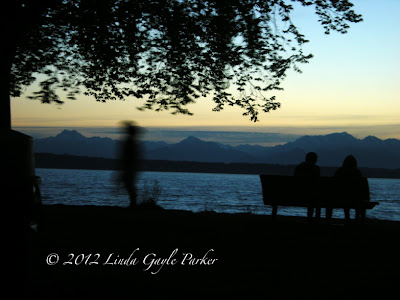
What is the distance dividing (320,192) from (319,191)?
3cm

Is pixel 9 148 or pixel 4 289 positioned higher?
pixel 9 148

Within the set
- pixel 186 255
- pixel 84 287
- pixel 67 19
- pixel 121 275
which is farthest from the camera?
pixel 67 19

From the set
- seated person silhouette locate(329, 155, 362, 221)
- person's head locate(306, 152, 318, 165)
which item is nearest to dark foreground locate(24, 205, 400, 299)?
seated person silhouette locate(329, 155, 362, 221)

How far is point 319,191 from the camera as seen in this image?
30.8 ft

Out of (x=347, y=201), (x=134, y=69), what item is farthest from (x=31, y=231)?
(x=134, y=69)

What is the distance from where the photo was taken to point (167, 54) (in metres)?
11.0

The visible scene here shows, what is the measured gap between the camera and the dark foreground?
4625mm

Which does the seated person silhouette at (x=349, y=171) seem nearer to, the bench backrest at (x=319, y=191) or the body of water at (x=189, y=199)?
the bench backrest at (x=319, y=191)

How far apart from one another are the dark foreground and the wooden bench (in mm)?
605

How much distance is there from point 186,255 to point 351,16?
796 centimetres

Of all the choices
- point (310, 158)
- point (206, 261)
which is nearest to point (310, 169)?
point (310, 158)

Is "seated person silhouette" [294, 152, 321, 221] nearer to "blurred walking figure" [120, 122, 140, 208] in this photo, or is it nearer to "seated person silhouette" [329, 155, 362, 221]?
"seated person silhouette" [329, 155, 362, 221]

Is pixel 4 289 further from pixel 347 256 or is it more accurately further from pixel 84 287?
pixel 347 256

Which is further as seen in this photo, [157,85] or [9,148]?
[157,85]
